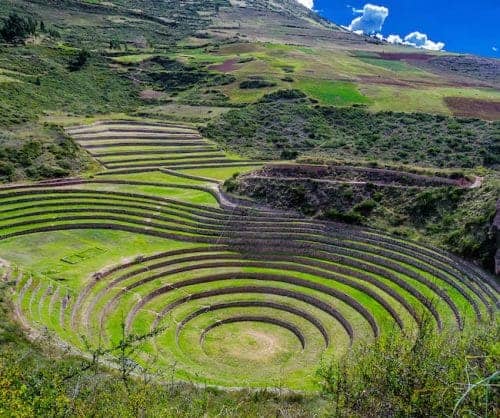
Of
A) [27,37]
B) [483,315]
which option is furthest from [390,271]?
[27,37]

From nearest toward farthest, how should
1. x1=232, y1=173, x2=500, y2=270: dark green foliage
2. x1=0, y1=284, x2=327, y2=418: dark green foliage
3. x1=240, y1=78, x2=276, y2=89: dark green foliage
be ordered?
x1=0, y1=284, x2=327, y2=418: dark green foliage
x1=232, y1=173, x2=500, y2=270: dark green foliage
x1=240, y1=78, x2=276, y2=89: dark green foliage

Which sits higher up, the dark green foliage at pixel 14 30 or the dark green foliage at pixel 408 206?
the dark green foliage at pixel 14 30

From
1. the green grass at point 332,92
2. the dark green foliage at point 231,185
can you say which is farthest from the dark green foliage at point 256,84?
the dark green foliage at point 231,185

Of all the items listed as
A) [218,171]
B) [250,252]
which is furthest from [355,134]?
[250,252]

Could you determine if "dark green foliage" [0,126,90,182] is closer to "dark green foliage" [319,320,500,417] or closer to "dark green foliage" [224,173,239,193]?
"dark green foliage" [224,173,239,193]

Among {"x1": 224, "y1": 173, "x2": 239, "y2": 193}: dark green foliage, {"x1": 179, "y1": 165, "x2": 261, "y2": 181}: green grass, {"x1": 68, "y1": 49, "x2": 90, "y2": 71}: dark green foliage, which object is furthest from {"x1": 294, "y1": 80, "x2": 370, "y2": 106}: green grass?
{"x1": 68, "y1": 49, "x2": 90, "y2": 71}: dark green foliage

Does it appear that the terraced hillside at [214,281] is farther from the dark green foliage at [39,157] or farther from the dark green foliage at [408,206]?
the dark green foliage at [39,157]
